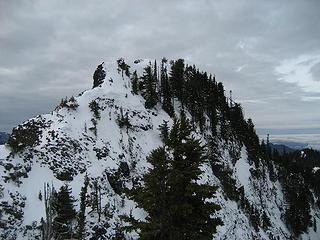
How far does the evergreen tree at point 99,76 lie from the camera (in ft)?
246

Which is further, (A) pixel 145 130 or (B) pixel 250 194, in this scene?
(B) pixel 250 194

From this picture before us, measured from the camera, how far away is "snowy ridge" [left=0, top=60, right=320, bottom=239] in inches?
1535

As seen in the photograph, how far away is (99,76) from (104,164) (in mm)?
32151

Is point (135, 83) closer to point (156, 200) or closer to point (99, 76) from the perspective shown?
point (99, 76)

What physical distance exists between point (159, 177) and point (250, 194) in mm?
62990

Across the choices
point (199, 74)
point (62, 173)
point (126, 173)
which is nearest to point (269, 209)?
point (199, 74)

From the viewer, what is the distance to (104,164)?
49.4 metres

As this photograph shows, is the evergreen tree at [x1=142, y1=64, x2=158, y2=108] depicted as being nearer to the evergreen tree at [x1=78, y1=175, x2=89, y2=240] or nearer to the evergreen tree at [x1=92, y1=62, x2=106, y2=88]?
the evergreen tree at [x1=92, y1=62, x2=106, y2=88]

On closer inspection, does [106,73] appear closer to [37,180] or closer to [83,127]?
[83,127]

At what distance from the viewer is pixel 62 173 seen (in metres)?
44.5

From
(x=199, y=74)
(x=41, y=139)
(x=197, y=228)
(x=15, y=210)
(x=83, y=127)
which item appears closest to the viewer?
(x=197, y=228)

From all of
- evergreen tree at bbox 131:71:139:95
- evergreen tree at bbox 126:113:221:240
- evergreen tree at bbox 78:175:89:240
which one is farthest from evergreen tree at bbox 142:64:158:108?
evergreen tree at bbox 126:113:221:240

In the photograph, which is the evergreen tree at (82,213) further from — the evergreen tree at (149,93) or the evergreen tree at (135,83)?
the evergreen tree at (135,83)

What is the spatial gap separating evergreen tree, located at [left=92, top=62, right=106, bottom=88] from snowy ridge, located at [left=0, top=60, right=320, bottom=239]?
1.28 m
